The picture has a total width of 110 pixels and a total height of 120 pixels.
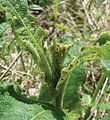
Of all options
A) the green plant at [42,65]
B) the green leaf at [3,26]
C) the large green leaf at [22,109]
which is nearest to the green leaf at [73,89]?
the green plant at [42,65]

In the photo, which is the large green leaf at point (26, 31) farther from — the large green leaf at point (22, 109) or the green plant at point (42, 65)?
the large green leaf at point (22, 109)

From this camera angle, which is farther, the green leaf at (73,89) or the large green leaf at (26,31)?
the green leaf at (73,89)

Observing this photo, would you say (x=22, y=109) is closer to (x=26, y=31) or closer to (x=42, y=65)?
(x=42, y=65)

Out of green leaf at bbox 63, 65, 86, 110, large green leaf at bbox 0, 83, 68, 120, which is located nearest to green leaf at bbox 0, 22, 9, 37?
large green leaf at bbox 0, 83, 68, 120

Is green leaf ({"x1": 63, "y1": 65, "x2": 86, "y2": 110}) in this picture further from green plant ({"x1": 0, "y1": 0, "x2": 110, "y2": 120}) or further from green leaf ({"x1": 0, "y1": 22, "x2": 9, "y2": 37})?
green leaf ({"x1": 0, "y1": 22, "x2": 9, "y2": 37})

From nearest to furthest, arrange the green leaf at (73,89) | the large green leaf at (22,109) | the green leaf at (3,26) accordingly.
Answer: the large green leaf at (22,109), the green leaf at (3,26), the green leaf at (73,89)

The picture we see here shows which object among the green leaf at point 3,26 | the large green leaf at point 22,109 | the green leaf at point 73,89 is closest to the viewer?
the large green leaf at point 22,109

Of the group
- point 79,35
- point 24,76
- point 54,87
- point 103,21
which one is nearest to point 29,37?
point 54,87

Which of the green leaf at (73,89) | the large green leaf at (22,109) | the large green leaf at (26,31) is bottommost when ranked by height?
the green leaf at (73,89)

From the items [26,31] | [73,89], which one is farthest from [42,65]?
[73,89]
